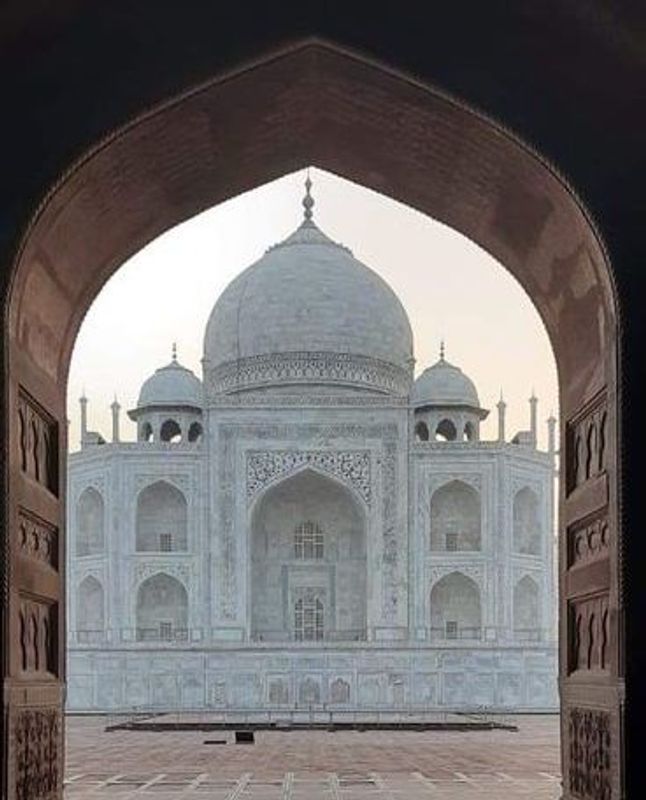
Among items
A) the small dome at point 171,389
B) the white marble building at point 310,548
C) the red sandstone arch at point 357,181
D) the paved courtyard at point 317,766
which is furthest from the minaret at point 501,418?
the red sandstone arch at point 357,181

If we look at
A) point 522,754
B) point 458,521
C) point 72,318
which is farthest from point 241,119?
point 458,521

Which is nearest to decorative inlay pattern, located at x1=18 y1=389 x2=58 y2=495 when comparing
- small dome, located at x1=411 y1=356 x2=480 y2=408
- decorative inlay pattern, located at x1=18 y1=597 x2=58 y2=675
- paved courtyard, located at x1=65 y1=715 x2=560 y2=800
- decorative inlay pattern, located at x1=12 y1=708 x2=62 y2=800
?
decorative inlay pattern, located at x1=18 y1=597 x2=58 y2=675

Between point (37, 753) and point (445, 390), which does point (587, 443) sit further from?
point (445, 390)

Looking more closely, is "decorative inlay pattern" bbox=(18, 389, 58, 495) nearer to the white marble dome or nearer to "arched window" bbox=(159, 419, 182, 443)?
the white marble dome

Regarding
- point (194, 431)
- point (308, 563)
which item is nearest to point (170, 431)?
point (194, 431)

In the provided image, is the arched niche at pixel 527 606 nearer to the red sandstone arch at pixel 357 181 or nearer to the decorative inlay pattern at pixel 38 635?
the red sandstone arch at pixel 357 181

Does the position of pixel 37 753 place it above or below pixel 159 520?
below
